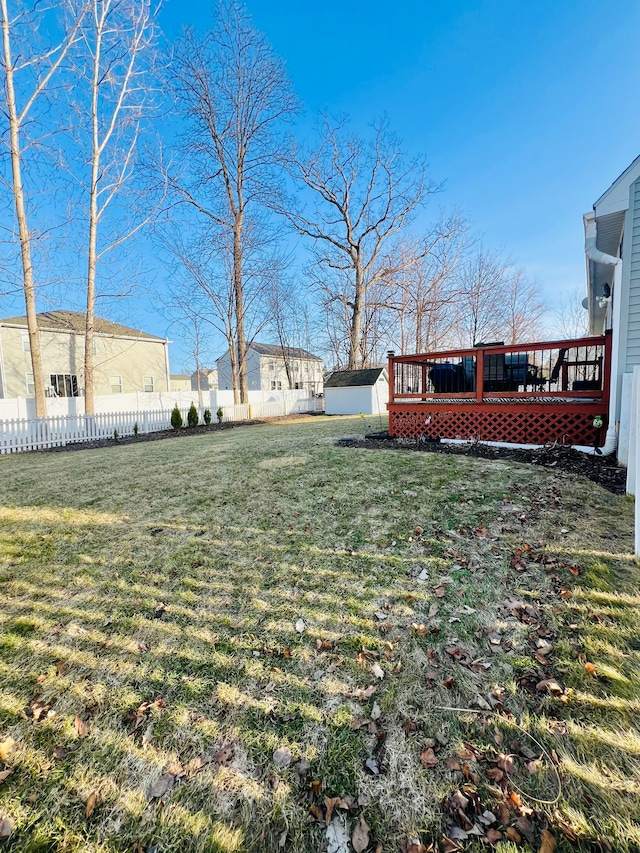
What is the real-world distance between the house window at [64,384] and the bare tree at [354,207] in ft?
48.2

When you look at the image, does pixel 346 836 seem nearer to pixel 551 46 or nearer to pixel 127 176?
pixel 551 46

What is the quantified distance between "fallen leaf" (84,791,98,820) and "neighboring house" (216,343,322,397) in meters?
34.2

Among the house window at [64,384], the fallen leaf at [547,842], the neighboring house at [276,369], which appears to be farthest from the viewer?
the neighboring house at [276,369]

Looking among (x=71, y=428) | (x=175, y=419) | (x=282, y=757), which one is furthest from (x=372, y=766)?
(x=175, y=419)

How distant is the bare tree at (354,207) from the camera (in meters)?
20.4

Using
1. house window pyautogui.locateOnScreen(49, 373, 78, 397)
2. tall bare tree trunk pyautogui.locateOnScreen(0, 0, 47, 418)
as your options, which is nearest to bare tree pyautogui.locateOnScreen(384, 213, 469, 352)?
tall bare tree trunk pyautogui.locateOnScreen(0, 0, 47, 418)

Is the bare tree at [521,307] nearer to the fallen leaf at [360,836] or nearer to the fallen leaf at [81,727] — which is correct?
the fallen leaf at [360,836]

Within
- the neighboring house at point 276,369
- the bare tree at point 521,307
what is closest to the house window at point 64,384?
the neighboring house at point 276,369

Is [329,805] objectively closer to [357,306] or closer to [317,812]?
[317,812]

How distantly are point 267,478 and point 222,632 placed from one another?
291 cm

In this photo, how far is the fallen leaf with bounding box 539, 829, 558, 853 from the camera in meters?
1.29

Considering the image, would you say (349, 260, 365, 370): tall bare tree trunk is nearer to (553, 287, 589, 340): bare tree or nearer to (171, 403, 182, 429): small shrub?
(171, 403, 182, 429): small shrub

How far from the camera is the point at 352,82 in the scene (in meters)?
15.1

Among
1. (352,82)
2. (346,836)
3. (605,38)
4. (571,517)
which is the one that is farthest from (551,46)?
(346,836)
